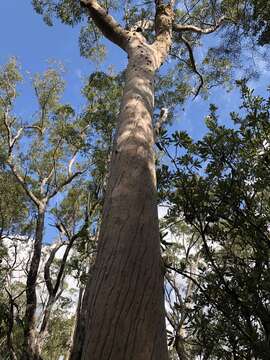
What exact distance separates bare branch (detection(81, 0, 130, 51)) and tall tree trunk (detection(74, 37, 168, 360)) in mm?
1864

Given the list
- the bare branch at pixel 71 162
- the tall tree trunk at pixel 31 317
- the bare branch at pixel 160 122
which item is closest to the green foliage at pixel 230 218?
the bare branch at pixel 160 122

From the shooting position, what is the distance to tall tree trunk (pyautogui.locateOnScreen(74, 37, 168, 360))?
1.39m

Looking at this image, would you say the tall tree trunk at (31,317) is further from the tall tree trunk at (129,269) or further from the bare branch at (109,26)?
the tall tree trunk at (129,269)

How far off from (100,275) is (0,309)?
6.35m

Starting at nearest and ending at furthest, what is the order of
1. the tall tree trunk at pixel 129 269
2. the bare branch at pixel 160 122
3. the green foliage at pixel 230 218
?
the tall tree trunk at pixel 129 269, the green foliage at pixel 230 218, the bare branch at pixel 160 122

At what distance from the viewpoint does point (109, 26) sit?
4.20 m

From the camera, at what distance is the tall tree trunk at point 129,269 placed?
4.54 feet

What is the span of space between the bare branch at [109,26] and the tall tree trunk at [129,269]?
6.12 feet

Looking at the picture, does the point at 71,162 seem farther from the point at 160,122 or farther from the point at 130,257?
the point at 130,257

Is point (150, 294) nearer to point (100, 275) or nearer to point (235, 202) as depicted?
point (100, 275)

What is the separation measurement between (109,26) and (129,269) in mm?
3321

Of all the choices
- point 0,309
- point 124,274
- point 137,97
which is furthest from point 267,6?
point 0,309

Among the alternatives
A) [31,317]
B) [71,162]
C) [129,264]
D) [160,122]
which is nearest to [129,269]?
[129,264]

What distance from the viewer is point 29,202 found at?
1309cm
